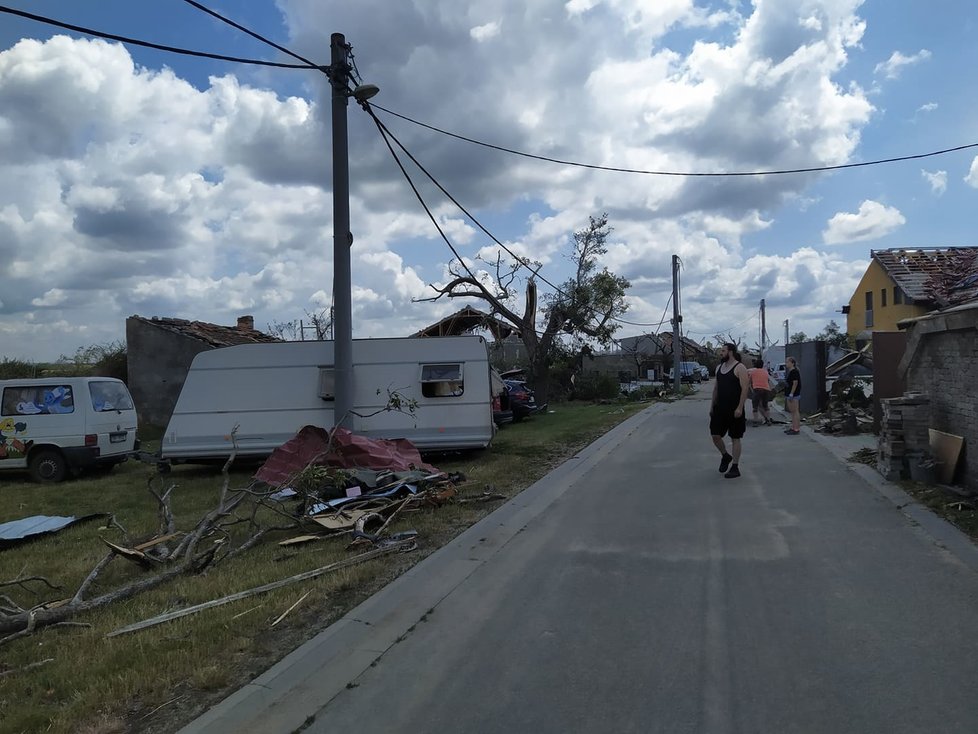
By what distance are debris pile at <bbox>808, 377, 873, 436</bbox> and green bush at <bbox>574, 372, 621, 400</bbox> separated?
14431mm

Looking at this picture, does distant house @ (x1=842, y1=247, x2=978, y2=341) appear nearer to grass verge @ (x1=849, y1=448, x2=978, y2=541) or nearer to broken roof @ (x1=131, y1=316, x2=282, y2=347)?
grass verge @ (x1=849, y1=448, x2=978, y2=541)

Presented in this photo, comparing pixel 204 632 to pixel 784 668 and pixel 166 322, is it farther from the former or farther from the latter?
pixel 166 322

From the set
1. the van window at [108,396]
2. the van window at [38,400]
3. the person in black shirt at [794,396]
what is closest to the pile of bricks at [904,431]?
the person in black shirt at [794,396]

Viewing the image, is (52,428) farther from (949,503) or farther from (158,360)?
(949,503)

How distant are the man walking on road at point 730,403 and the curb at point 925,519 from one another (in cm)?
156

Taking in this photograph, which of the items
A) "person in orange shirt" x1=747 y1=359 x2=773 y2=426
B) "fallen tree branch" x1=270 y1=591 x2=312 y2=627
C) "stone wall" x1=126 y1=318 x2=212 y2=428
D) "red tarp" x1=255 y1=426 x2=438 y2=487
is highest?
"stone wall" x1=126 y1=318 x2=212 y2=428

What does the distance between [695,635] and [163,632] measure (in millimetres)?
3326

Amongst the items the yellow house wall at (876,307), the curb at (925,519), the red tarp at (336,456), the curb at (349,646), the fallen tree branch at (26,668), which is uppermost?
the yellow house wall at (876,307)

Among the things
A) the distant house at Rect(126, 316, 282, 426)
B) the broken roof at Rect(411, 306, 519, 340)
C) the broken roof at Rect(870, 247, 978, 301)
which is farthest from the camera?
the broken roof at Rect(411, 306, 519, 340)

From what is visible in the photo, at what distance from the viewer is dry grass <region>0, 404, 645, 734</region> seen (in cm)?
390

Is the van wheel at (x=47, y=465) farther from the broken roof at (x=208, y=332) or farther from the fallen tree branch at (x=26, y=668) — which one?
the fallen tree branch at (x=26, y=668)

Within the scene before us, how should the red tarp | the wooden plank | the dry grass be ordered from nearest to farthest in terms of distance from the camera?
1. the dry grass
2. the wooden plank
3. the red tarp

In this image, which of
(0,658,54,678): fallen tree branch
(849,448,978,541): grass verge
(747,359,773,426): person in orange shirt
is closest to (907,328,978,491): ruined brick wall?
(849,448,978,541): grass verge

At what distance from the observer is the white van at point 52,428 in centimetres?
1369
